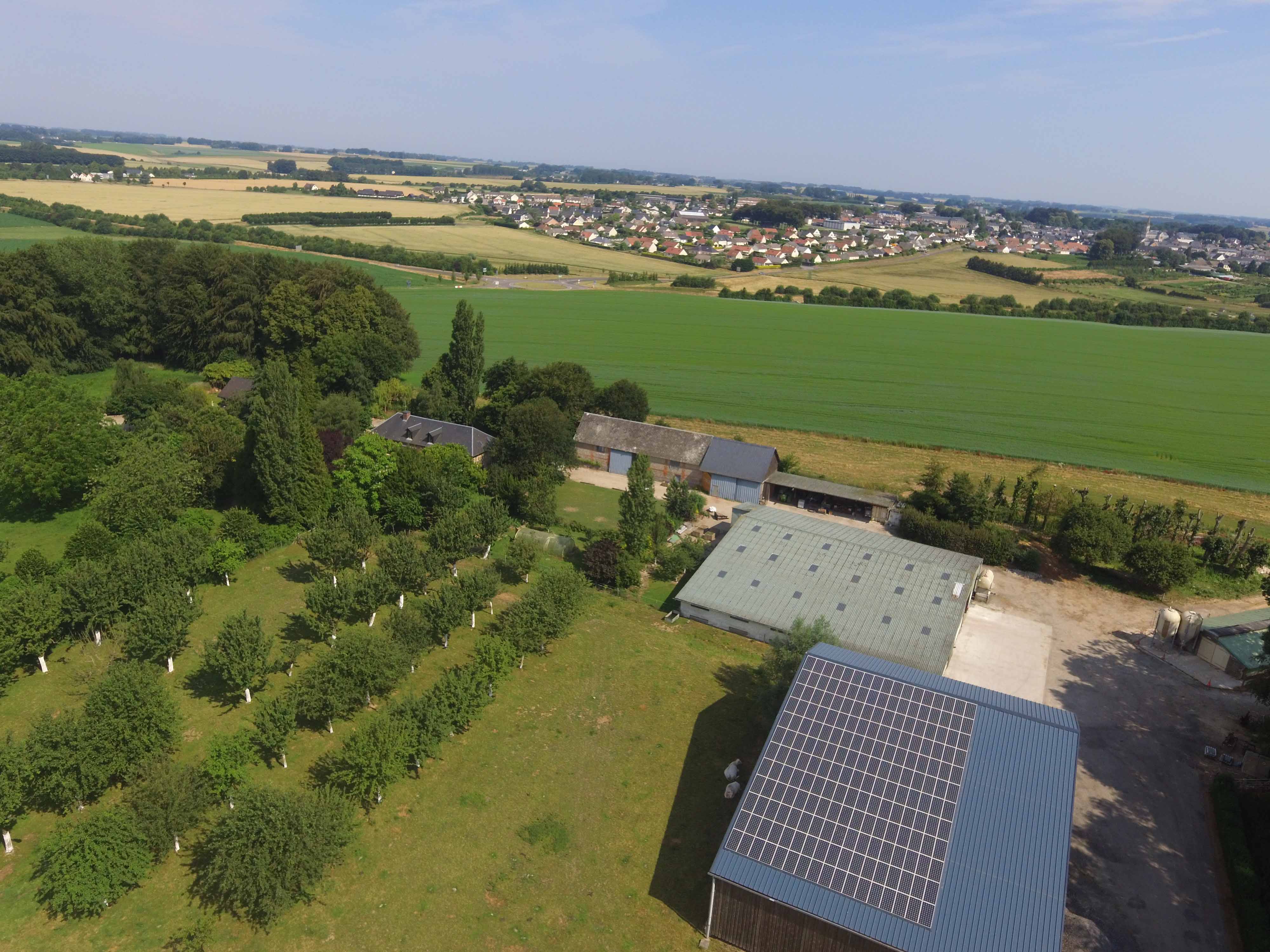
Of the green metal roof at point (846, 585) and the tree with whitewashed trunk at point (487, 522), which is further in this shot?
the tree with whitewashed trunk at point (487, 522)

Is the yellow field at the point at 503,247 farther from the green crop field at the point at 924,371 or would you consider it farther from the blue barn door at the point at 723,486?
the blue barn door at the point at 723,486

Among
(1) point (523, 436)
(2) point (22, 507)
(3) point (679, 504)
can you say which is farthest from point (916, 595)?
(2) point (22, 507)

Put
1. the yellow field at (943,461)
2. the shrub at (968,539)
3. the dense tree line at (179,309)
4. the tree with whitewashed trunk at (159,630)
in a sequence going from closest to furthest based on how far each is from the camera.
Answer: the tree with whitewashed trunk at (159,630)
the shrub at (968,539)
the yellow field at (943,461)
the dense tree line at (179,309)

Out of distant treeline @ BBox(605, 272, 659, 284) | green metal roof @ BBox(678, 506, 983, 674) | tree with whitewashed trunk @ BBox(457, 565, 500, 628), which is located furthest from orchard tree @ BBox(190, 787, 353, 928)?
distant treeline @ BBox(605, 272, 659, 284)

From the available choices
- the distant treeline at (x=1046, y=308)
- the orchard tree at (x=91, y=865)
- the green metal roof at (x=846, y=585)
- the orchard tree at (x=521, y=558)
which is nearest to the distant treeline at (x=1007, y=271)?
the distant treeline at (x=1046, y=308)

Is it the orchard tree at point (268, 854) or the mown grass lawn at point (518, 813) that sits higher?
the orchard tree at point (268, 854)

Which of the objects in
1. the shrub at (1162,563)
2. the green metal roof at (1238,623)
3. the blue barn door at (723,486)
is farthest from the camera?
the blue barn door at (723,486)

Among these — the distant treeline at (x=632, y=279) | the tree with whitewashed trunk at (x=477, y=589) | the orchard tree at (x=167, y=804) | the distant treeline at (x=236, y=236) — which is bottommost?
the orchard tree at (x=167, y=804)

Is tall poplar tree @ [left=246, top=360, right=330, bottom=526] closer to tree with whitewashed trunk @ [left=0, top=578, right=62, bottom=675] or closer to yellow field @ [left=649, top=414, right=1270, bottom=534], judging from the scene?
tree with whitewashed trunk @ [left=0, top=578, right=62, bottom=675]
